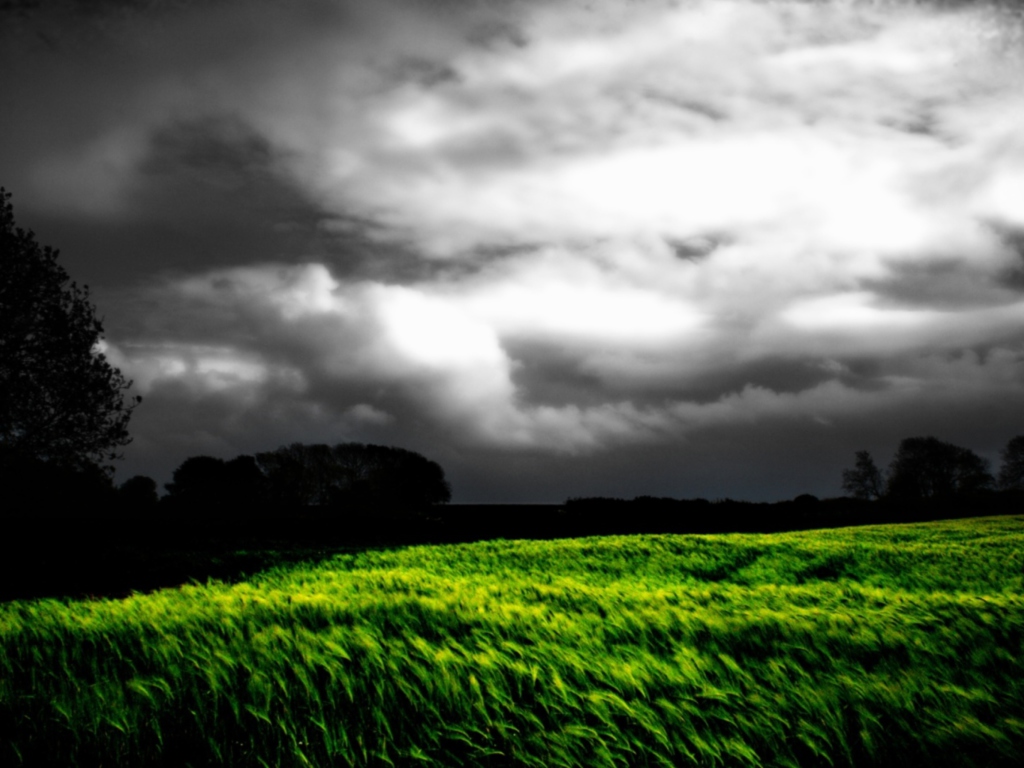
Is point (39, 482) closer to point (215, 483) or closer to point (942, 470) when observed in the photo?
point (215, 483)

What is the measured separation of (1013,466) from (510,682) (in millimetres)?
73645

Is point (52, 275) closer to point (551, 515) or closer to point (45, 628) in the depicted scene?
point (45, 628)

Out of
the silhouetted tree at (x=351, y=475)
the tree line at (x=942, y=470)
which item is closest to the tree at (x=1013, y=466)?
the tree line at (x=942, y=470)

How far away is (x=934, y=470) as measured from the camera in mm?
61344

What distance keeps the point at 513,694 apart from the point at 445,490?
2147 inches

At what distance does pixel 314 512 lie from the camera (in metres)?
33.0

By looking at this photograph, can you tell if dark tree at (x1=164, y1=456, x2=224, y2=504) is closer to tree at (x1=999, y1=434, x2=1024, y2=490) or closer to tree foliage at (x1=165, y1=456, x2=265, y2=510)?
tree foliage at (x1=165, y1=456, x2=265, y2=510)

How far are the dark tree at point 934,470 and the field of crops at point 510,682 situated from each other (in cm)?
6636

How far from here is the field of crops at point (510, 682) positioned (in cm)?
275

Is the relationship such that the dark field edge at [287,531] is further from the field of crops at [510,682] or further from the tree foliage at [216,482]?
the tree foliage at [216,482]

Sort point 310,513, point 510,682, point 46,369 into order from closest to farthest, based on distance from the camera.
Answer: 1. point 510,682
2. point 46,369
3. point 310,513

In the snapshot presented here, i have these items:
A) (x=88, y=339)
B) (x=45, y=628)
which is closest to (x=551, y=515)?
(x=88, y=339)

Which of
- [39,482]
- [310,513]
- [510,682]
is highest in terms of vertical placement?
[39,482]

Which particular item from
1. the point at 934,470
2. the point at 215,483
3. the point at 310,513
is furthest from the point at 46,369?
the point at 934,470
